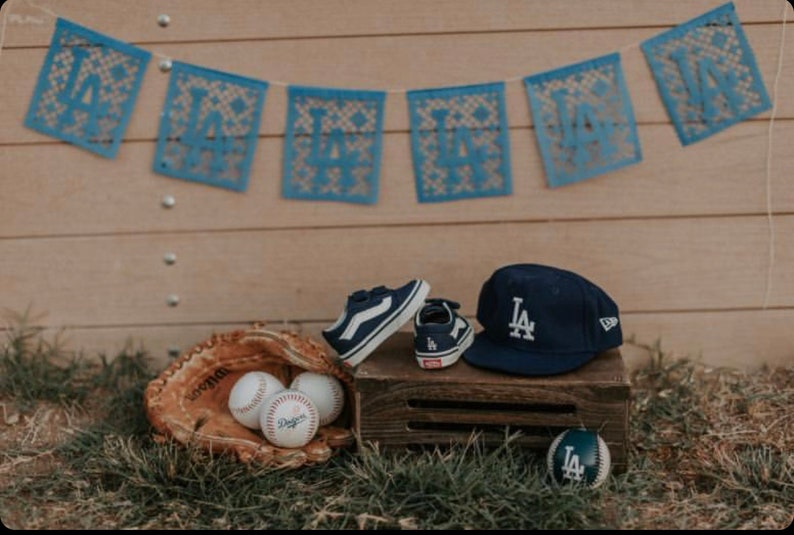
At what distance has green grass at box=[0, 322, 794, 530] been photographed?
2.23 metres

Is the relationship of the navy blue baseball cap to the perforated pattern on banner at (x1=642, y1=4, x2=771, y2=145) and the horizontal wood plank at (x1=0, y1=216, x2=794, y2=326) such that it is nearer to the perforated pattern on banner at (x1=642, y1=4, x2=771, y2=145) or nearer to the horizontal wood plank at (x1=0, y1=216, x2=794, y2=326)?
the horizontal wood plank at (x1=0, y1=216, x2=794, y2=326)

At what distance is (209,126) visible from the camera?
2.89 metres

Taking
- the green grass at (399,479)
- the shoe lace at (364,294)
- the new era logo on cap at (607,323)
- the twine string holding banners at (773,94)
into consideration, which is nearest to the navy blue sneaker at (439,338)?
the shoe lace at (364,294)

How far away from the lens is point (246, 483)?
2.41 m

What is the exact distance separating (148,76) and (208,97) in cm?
21

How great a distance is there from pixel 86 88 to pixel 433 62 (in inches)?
44.2

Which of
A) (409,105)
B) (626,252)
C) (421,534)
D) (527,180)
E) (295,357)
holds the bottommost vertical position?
(421,534)

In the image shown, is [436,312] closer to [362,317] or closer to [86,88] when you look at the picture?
[362,317]

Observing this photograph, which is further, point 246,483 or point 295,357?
point 295,357

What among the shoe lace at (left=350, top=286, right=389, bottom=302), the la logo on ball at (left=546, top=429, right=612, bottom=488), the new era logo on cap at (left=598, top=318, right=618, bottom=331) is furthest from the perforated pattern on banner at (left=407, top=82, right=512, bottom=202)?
the la logo on ball at (left=546, top=429, right=612, bottom=488)

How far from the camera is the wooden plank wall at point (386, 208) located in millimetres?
2850

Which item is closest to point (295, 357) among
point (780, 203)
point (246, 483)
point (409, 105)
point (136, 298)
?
point (246, 483)

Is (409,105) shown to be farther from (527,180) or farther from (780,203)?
(780,203)

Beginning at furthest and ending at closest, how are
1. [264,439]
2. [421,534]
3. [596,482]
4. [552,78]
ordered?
[552,78]
[264,439]
[596,482]
[421,534]
